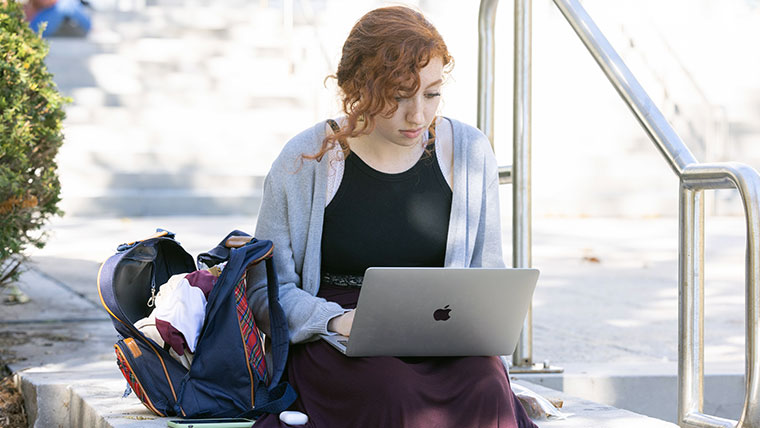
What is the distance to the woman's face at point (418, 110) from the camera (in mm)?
2783

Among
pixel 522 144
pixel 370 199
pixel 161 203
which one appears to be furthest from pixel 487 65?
pixel 161 203

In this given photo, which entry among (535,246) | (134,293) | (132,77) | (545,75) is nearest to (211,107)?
(132,77)

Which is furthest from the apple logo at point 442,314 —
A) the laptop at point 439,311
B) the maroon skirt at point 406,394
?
the maroon skirt at point 406,394

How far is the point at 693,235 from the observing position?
2977 millimetres

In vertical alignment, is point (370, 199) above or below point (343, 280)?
above

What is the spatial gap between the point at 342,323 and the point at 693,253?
1009 millimetres

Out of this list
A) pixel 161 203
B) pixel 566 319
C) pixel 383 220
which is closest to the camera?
pixel 383 220

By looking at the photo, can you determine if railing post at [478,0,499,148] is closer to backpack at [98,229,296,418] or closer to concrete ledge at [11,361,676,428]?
concrete ledge at [11,361,676,428]

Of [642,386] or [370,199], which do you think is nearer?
[370,199]

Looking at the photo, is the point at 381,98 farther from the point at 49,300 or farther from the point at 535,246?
the point at 535,246

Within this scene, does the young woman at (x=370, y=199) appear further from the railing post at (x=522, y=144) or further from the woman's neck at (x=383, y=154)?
the railing post at (x=522, y=144)

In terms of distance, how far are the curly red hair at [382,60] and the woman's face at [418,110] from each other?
2 cm

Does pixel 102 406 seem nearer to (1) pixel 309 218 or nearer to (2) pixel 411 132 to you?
(1) pixel 309 218

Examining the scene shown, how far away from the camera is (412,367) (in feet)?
8.55
